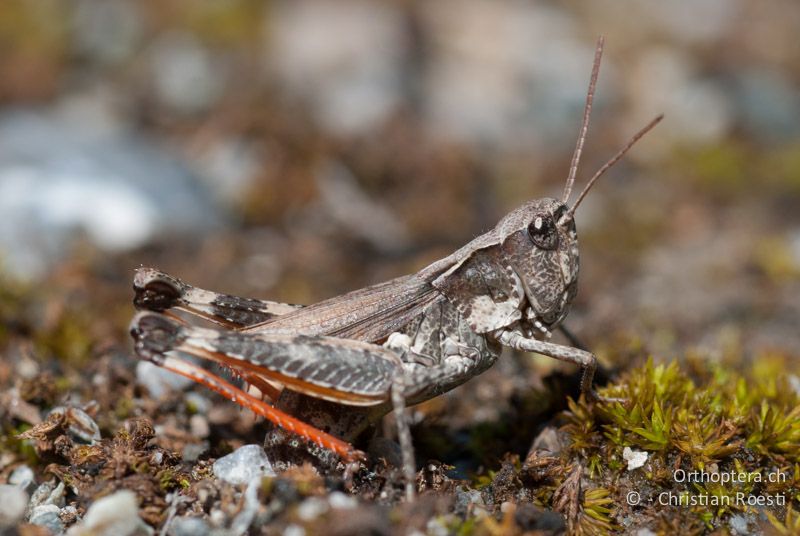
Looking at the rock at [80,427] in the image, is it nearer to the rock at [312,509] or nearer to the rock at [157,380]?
the rock at [157,380]

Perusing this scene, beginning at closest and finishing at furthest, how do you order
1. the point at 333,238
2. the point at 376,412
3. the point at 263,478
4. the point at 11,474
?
the point at 263,478 → the point at 376,412 → the point at 11,474 → the point at 333,238

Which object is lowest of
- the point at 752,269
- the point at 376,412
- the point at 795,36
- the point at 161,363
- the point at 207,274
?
the point at 376,412

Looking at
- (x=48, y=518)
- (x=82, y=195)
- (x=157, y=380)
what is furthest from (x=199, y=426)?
(x=82, y=195)

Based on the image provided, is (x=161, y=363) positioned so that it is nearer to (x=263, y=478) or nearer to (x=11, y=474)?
(x=263, y=478)

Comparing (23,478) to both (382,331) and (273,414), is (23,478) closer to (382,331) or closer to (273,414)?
(273,414)

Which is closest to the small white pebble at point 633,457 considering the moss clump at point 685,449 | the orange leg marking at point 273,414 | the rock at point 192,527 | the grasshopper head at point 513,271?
the moss clump at point 685,449

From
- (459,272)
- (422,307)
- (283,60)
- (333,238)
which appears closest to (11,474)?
(422,307)
